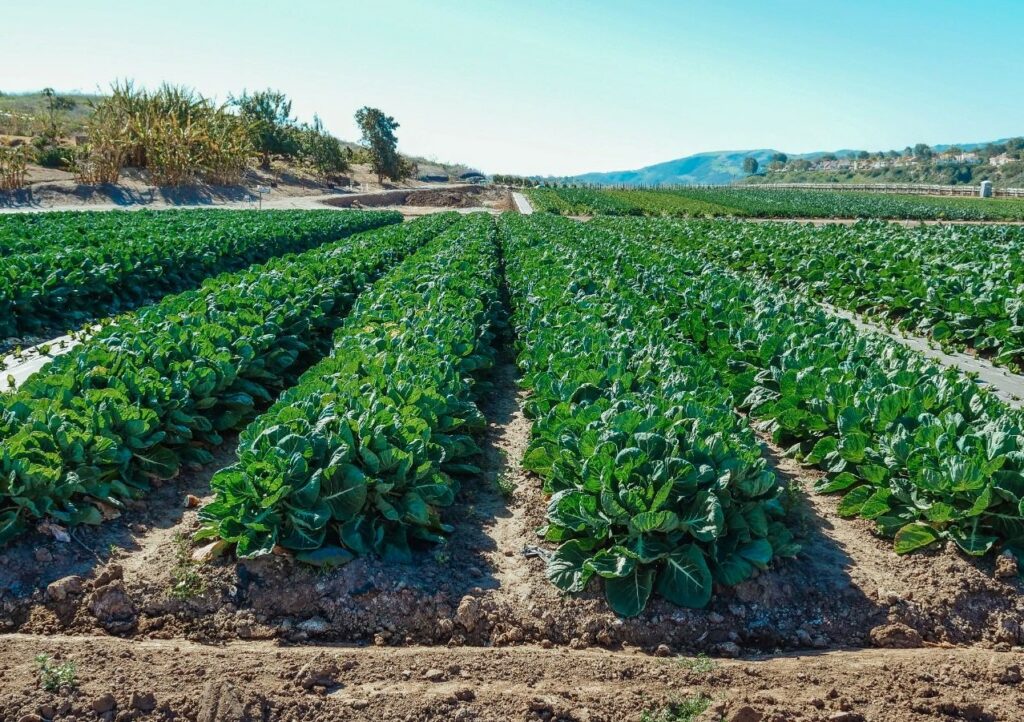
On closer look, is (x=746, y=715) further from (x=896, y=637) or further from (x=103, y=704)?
(x=103, y=704)

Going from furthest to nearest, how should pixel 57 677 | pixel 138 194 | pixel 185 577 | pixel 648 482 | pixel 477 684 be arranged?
pixel 138 194 → pixel 648 482 → pixel 185 577 → pixel 477 684 → pixel 57 677

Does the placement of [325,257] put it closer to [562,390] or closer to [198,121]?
[562,390]

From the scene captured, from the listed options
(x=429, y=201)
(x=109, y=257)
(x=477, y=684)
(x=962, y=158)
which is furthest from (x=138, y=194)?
(x=962, y=158)

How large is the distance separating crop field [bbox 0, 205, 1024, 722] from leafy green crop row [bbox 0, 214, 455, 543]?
0.10ft

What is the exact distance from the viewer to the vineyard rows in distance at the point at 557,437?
440 centimetres

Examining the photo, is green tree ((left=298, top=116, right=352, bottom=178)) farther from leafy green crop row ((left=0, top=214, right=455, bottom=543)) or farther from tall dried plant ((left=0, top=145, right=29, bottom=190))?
leafy green crop row ((left=0, top=214, right=455, bottom=543))

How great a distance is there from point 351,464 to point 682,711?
2.30m

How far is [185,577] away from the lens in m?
4.29

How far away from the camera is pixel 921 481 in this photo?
4.68 m

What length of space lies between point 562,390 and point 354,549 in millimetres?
2305

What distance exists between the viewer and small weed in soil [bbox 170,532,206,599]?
4.18 metres

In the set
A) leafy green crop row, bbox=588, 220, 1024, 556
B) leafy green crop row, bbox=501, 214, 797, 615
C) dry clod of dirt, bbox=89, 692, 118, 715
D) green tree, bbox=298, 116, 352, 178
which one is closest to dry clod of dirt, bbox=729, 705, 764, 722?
leafy green crop row, bbox=501, 214, 797, 615

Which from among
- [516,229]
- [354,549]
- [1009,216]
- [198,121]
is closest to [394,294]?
[354,549]

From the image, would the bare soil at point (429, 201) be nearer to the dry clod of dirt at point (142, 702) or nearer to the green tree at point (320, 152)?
the green tree at point (320, 152)
